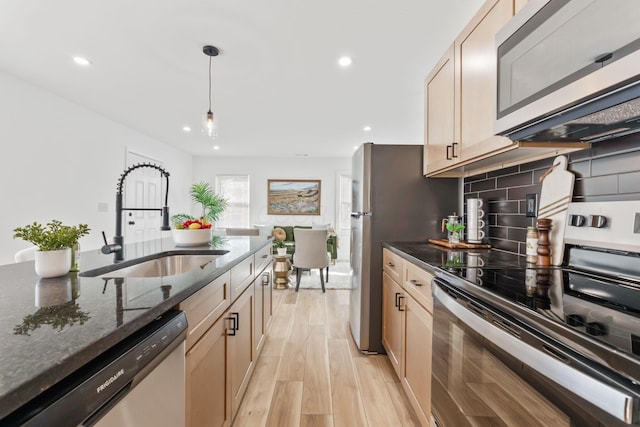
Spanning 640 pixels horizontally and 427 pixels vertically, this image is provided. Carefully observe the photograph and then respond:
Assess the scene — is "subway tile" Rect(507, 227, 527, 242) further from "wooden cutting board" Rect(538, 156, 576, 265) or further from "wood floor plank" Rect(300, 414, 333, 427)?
"wood floor plank" Rect(300, 414, 333, 427)

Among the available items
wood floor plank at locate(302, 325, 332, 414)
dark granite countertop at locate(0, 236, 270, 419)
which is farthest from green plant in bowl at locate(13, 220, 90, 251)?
wood floor plank at locate(302, 325, 332, 414)

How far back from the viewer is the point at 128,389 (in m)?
0.63

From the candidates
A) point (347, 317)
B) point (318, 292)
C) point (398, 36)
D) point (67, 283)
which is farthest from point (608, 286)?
point (318, 292)

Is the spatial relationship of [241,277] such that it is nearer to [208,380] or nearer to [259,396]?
[208,380]

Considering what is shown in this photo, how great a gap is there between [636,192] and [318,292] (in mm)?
3492

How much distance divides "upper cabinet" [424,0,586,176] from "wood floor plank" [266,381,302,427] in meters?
1.68

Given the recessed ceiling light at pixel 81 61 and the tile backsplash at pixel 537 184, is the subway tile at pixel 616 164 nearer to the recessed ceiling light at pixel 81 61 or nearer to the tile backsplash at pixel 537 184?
the tile backsplash at pixel 537 184

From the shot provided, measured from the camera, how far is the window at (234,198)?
7.07m

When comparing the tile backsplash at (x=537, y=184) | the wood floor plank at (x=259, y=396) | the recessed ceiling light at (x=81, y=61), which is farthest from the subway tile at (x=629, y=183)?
the recessed ceiling light at (x=81, y=61)

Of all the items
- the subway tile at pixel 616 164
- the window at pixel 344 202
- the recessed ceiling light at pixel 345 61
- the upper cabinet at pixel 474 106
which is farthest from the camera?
the window at pixel 344 202

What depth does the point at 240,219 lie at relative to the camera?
23.2 feet

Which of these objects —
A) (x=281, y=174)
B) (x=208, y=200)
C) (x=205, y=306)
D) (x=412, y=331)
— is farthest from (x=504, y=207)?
(x=208, y=200)

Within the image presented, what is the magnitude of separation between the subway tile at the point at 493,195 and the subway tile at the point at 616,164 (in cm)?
59

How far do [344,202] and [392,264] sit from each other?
504 cm
